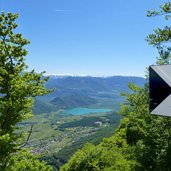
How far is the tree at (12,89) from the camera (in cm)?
2314

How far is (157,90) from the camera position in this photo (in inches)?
141

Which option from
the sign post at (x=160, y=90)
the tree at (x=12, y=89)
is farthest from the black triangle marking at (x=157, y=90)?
the tree at (x=12, y=89)

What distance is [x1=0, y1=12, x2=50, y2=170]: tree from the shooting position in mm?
23141

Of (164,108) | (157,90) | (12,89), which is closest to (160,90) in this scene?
(157,90)

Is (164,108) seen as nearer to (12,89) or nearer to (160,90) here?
(160,90)

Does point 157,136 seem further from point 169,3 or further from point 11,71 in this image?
point 11,71

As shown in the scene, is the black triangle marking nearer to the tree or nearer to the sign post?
the sign post

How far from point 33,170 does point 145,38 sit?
1317 centimetres

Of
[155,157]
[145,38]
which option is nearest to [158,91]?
[145,38]

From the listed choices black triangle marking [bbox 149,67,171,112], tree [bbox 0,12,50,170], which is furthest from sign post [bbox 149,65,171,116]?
tree [bbox 0,12,50,170]

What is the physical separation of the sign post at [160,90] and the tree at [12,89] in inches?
785

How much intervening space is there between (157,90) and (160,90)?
64 millimetres

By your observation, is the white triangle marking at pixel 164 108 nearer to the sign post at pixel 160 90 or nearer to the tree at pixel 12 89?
the sign post at pixel 160 90

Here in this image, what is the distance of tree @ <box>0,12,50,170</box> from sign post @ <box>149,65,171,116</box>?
19928mm
